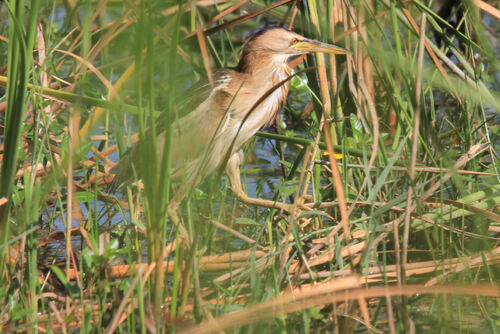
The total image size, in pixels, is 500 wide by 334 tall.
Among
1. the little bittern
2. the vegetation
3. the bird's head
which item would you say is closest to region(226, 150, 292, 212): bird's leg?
the little bittern

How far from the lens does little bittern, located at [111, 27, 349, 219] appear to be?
2.46 metres

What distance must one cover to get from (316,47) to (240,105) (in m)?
0.33

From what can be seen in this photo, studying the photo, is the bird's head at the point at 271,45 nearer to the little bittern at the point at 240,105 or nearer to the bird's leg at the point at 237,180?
the little bittern at the point at 240,105

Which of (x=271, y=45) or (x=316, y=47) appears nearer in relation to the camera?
(x=316, y=47)

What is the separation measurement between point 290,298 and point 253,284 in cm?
9

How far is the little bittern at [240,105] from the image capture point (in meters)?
2.46

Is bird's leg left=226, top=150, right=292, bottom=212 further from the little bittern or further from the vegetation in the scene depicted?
the vegetation

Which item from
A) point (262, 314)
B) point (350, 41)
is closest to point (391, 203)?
point (262, 314)

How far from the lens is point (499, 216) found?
6.73ft

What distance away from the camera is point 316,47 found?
239 cm

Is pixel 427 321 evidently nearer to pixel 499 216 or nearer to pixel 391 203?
pixel 391 203

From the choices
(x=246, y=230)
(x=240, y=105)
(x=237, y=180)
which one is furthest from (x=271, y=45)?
(x=246, y=230)

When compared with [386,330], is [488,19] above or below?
above

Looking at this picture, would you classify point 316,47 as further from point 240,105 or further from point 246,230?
point 246,230
